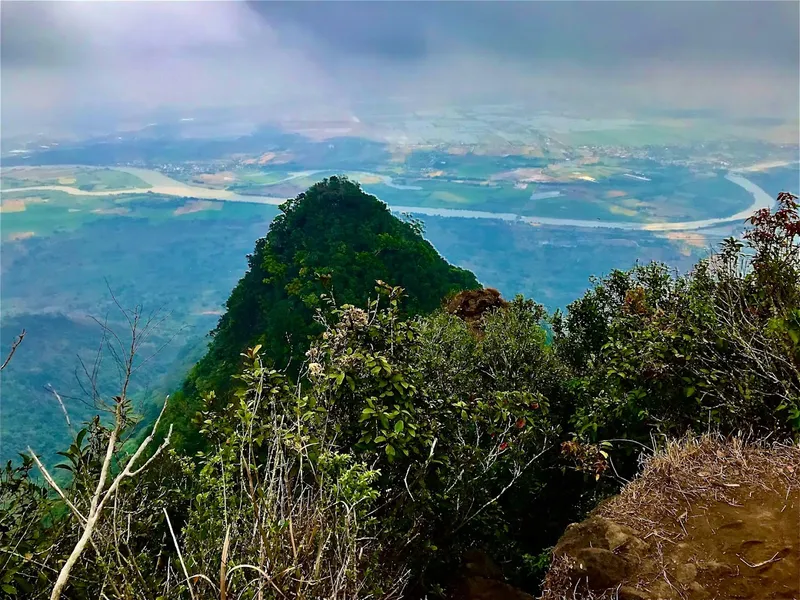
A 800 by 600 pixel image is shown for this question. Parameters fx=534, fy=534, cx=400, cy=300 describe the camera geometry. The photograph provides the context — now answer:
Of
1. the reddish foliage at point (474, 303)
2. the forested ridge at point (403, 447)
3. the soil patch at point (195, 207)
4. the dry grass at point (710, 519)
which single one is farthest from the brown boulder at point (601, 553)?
the soil patch at point (195, 207)

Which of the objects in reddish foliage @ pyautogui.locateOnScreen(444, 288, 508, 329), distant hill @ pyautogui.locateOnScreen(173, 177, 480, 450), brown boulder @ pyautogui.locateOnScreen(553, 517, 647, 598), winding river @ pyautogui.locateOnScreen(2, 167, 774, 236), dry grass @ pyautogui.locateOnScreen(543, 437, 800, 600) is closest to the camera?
dry grass @ pyautogui.locateOnScreen(543, 437, 800, 600)

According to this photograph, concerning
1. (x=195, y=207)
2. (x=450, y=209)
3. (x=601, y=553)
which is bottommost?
(x=601, y=553)

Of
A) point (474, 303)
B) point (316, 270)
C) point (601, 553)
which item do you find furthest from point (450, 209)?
point (601, 553)

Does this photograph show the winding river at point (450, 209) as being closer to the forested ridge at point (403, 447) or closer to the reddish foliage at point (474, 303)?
the reddish foliage at point (474, 303)

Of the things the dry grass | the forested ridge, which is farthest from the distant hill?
the dry grass

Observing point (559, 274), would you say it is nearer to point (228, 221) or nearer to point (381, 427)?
point (228, 221)

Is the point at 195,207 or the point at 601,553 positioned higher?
the point at 195,207

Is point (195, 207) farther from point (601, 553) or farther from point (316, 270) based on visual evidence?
point (601, 553)

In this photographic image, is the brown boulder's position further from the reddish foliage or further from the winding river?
the winding river
